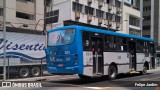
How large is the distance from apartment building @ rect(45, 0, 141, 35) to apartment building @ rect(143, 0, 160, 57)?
25746mm

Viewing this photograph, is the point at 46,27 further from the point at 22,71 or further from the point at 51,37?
the point at 51,37

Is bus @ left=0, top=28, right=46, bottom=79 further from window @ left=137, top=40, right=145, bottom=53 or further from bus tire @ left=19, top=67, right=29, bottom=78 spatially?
window @ left=137, top=40, right=145, bottom=53

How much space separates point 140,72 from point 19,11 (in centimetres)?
2482

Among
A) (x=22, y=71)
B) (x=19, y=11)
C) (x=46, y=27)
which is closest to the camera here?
(x=22, y=71)

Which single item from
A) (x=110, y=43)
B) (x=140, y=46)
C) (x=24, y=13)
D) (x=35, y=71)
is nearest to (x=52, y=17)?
(x=24, y=13)

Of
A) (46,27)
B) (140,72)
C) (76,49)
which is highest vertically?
(46,27)

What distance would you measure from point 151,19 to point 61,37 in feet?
279

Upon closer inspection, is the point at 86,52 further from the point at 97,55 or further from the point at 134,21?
the point at 134,21

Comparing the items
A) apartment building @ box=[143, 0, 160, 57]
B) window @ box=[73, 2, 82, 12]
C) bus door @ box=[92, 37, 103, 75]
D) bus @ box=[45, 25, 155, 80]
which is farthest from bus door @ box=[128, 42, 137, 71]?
apartment building @ box=[143, 0, 160, 57]

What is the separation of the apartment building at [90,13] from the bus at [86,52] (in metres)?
22.5

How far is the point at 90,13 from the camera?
187 feet

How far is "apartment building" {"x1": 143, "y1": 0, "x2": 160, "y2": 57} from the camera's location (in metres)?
98.8

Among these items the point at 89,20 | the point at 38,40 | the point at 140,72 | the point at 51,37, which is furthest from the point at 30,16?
the point at 51,37

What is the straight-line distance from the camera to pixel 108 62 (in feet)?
66.7
